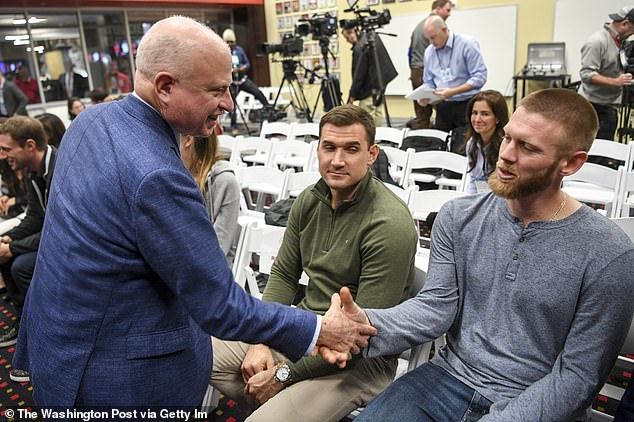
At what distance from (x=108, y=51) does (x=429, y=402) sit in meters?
10.7

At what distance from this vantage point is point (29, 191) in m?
2.99

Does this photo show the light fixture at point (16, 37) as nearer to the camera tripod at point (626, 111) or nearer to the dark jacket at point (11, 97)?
the dark jacket at point (11, 97)

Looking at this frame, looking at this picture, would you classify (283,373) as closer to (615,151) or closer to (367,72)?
(615,151)

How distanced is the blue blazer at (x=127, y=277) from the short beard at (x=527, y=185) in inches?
28.4

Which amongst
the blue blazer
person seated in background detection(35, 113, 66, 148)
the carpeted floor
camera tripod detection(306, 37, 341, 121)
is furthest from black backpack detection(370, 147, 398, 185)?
camera tripod detection(306, 37, 341, 121)

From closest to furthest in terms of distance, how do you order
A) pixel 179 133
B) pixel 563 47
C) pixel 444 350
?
pixel 179 133 < pixel 444 350 < pixel 563 47

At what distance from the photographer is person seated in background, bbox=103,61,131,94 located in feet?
34.0

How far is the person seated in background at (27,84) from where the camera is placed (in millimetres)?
9255

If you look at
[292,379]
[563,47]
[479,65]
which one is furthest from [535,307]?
[563,47]

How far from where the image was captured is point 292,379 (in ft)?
5.52

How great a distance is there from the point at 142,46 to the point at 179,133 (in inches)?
9.0

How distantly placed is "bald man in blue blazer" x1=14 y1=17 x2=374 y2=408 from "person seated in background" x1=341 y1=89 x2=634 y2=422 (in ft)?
1.51

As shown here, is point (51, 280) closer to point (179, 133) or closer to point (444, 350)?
point (179, 133)

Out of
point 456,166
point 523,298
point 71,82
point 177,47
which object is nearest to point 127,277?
point 177,47
